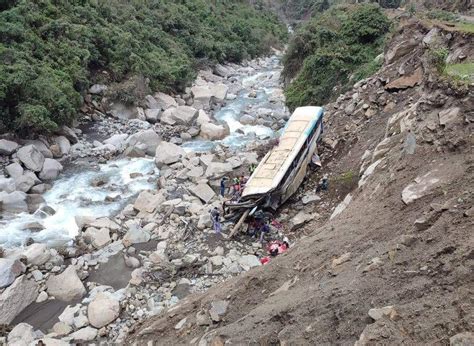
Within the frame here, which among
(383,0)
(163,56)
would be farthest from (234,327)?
(383,0)

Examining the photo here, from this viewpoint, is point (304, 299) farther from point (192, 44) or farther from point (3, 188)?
point (192, 44)

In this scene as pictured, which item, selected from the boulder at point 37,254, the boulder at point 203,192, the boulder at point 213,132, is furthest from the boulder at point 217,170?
the boulder at point 37,254

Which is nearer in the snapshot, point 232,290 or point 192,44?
point 232,290

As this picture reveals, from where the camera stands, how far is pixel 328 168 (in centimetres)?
1398

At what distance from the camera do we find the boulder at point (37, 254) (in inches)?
451

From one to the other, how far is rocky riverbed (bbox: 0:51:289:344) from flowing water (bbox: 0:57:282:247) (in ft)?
0.14

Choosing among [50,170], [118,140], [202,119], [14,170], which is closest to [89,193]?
[50,170]

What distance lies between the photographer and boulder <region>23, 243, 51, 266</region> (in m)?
11.5

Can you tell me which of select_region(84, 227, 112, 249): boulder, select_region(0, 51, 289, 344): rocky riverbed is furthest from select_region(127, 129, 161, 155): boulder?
select_region(84, 227, 112, 249): boulder

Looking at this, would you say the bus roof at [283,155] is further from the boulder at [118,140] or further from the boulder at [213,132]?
the boulder at [118,140]

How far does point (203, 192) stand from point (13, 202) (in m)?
6.74

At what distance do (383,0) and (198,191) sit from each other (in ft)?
148

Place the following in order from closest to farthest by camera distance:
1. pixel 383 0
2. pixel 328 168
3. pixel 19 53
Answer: pixel 328 168 < pixel 19 53 < pixel 383 0

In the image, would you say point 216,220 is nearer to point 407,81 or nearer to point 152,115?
point 407,81
